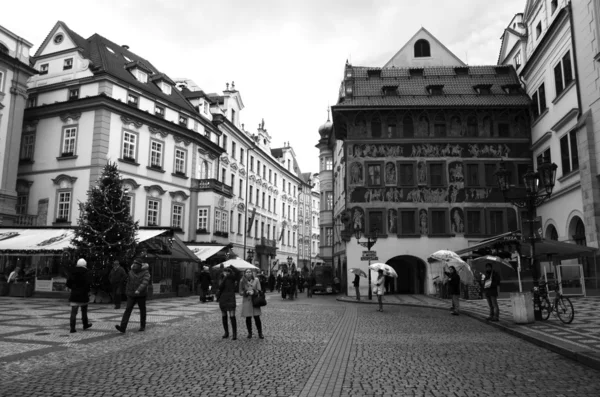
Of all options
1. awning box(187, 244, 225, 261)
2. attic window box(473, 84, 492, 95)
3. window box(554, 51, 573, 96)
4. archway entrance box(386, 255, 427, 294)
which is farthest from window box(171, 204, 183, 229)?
window box(554, 51, 573, 96)

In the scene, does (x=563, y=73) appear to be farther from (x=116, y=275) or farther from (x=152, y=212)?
(x=152, y=212)

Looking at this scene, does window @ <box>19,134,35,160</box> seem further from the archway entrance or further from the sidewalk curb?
the sidewalk curb

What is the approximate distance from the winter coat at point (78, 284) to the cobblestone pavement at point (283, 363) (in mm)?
883

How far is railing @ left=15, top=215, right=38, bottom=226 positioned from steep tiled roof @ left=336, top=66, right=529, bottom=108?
901 inches

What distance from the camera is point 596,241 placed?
24.2 m

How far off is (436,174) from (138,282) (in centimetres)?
2599

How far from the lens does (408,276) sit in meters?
39.0

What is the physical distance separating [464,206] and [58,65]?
31140 mm

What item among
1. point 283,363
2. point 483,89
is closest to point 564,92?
point 483,89

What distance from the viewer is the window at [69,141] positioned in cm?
3391

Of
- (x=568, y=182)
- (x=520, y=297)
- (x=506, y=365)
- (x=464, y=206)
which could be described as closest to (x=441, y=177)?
(x=464, y=206)

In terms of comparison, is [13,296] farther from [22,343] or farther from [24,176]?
[22,343]

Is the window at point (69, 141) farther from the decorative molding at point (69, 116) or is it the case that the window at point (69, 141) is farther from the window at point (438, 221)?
the window at point (438, 221)

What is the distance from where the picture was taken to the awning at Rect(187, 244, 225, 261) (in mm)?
36344
